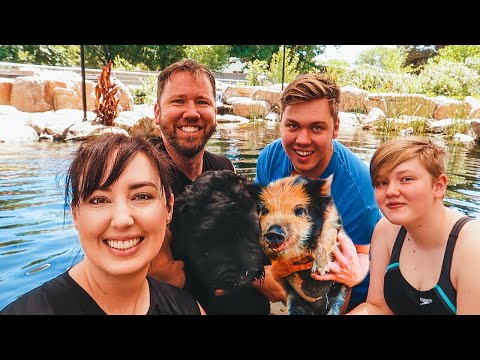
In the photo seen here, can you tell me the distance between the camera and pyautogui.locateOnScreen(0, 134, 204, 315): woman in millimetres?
1628

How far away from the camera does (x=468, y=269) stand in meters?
1.71

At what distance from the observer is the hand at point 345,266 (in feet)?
6.34

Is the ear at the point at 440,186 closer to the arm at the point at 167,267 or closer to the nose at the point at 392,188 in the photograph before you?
the nose at the point at 392,188

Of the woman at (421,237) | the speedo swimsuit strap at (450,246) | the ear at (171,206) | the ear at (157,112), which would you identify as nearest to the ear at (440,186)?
the woman at (421,237)

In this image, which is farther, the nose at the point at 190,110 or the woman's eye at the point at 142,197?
the nose at the point at 190,110

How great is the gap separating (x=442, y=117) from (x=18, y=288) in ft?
7.10

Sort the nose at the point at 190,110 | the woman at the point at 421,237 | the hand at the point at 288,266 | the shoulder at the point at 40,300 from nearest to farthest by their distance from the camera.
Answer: the shoulder at the point at 40,300
the woman at the point at 421,237
the nose at the point at 190,110
the hand at the point at 288,266

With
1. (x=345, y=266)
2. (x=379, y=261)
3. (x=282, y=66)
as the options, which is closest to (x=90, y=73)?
(x=282, y=66)

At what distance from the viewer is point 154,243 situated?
172cm

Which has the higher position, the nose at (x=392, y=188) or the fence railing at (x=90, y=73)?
the fence railing at (x=90, y=73)

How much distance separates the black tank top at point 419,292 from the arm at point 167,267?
96cm
